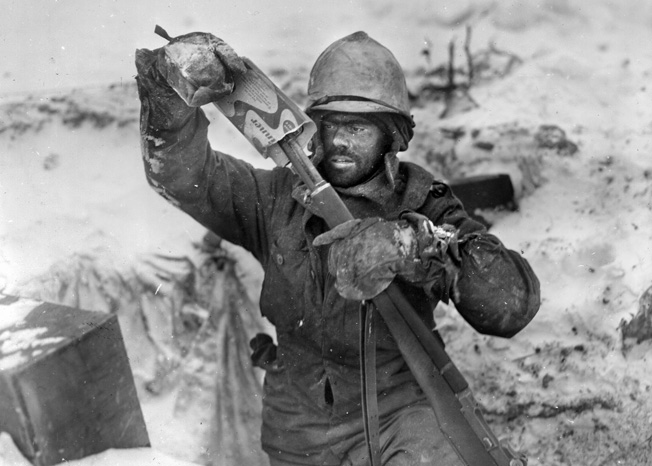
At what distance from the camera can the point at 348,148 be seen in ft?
8.42

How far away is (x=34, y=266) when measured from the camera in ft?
10.4

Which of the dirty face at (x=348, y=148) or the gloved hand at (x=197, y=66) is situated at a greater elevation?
the gloved hand at (x=197, y=66)

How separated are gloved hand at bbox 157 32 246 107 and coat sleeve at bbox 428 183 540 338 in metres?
0.75

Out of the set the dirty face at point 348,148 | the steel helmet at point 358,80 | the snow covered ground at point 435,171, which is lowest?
the snow covered ground at point 435,171

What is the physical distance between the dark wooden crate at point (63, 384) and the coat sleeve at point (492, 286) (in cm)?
112

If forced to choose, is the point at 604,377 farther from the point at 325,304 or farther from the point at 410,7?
A: the point at 410,7

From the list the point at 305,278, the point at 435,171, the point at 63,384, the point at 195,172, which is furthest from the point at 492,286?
the point at 435,171

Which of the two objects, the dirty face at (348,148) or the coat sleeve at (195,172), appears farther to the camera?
the dirty face at (348,148)

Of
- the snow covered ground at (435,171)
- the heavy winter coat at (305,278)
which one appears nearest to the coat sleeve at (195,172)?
the heavy winter coat at (305,278)

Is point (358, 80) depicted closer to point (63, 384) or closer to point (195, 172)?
point (195, 172)

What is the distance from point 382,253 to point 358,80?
59 centimetres

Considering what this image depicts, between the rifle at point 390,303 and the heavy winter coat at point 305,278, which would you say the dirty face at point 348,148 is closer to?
the heavy winter coat at point 305,278

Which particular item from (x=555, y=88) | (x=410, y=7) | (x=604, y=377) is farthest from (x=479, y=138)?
(x=604, y=377)

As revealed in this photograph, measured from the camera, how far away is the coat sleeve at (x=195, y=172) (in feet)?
7.84
